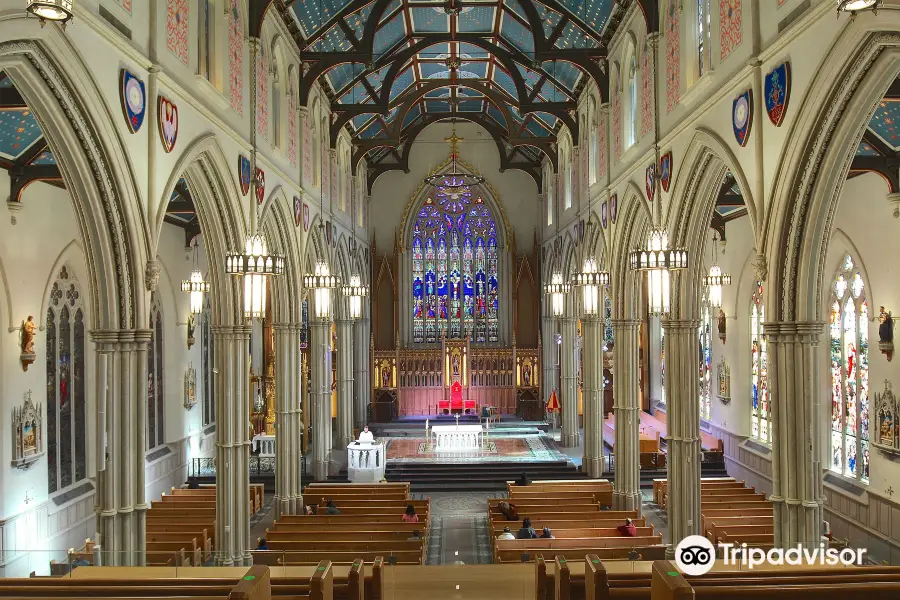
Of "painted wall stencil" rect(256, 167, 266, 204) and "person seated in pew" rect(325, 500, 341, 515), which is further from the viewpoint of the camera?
"person seated in pew" rect(325, 500, 341, 515)

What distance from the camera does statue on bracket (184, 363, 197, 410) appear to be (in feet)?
78.5

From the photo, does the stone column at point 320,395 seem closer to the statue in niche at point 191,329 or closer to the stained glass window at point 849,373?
the statue in niche at point 191,329

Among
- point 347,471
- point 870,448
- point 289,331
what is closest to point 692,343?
point 870,448

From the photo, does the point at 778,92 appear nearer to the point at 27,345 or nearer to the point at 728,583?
the point at 728,583

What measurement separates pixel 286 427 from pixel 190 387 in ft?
21.4

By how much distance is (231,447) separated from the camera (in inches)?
591

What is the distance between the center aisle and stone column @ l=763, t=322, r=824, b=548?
298 inches

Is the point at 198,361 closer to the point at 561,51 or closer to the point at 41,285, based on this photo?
the point at 41,285

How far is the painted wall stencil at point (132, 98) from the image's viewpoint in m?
10.2

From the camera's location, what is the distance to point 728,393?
75.5 feet

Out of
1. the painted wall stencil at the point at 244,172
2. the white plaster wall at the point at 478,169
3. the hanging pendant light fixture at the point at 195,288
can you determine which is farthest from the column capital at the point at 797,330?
the white plaster wall at the point at 478,169

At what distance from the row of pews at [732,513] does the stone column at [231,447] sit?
9.62 metres

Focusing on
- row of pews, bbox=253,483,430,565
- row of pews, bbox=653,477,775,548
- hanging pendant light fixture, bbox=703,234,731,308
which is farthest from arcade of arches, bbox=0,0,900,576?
row of pews, bbox=253,483,430,565

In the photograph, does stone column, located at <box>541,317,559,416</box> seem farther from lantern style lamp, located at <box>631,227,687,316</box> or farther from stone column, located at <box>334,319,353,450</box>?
lantern style lamp, located at <box>631,227,687,316</box>
